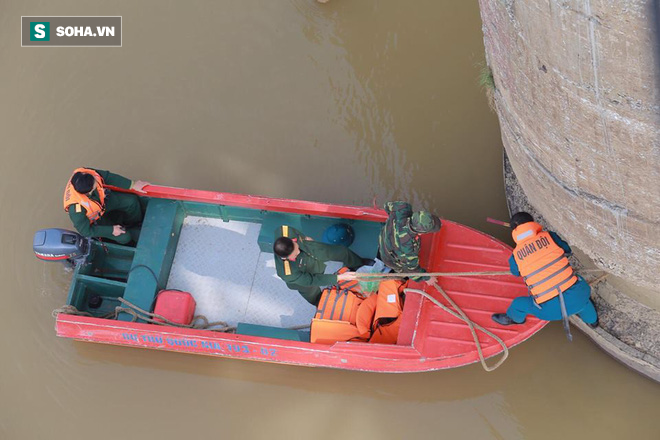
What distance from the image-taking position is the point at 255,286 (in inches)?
248

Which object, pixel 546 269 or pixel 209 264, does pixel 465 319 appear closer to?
pixel 546 269

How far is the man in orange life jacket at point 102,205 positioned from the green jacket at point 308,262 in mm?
1622

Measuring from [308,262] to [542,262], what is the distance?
77.3 inches

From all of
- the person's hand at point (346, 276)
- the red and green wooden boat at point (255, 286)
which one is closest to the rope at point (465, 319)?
the red and green wooden boat at point (255, 286)

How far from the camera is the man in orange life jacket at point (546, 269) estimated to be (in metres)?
4.89

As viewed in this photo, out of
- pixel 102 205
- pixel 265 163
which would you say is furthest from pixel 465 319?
pixel 102 205

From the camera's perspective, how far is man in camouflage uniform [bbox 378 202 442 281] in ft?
16.7

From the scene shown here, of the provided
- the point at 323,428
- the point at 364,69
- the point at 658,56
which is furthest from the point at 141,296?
the point at 658,56

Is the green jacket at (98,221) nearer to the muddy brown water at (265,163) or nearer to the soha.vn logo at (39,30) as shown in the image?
the muddy brown water at (265,163)

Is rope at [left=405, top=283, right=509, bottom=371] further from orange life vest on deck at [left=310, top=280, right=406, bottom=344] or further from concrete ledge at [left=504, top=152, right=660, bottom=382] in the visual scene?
concrete ledge at [left=504, top=152, right=660, bottom=382]

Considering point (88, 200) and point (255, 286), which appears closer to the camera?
point (88, 200)

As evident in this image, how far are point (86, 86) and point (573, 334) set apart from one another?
622 cm

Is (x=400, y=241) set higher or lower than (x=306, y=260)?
higher

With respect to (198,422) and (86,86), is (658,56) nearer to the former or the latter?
(198,422)
